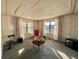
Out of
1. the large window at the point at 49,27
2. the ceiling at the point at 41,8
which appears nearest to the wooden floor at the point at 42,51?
the large window at the point at 49,27

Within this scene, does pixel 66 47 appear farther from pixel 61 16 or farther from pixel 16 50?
pixel 16 50

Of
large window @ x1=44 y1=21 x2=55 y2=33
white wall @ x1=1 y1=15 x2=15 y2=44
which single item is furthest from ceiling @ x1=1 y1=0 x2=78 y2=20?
white wall @ x1=1 y1=15 x2=15 y2=44

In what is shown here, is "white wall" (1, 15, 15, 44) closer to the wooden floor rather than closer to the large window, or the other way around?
the wooden floor

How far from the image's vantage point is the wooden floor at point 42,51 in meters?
1.15

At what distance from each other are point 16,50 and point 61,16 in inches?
35.0

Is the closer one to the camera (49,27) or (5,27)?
(5,27)

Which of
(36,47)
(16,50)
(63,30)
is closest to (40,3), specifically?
(63,30)

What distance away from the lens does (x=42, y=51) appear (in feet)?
4.20

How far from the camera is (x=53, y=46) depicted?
126cm

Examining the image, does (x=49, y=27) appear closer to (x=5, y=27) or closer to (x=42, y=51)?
(x=42, y=51)

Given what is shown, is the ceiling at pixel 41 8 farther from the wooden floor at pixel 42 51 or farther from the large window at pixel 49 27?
the wooden floor at pixel 42 51

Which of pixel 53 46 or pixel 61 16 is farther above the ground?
pixel 61 16

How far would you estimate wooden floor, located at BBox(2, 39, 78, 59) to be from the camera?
1.15 meters

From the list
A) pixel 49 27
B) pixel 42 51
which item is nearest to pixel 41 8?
pixel 49 27
